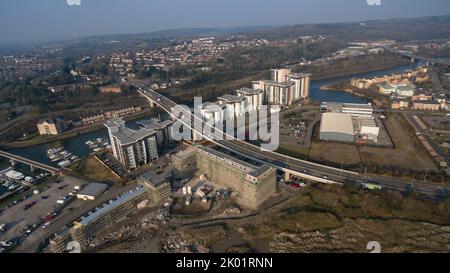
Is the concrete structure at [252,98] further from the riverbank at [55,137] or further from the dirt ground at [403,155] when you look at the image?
the riverbank at [55,137]

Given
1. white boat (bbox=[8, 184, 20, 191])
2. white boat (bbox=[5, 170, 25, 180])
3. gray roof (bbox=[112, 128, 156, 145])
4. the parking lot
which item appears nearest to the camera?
the parking lot

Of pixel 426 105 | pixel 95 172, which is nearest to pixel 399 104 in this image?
pixel 426 105

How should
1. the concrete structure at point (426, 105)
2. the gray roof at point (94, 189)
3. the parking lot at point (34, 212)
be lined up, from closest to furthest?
the parking lot at point (34, 212) → the gray roof at point (94, 189) → the concrete structure at point (426, 105)

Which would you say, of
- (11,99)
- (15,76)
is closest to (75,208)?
(11,99)

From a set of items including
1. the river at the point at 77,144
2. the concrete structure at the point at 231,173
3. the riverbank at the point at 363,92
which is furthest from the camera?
the riverbank at the point at 363,92

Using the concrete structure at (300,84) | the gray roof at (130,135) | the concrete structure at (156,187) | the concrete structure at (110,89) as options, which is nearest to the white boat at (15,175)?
the gray roof at (130,135)

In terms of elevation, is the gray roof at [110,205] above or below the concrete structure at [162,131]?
below

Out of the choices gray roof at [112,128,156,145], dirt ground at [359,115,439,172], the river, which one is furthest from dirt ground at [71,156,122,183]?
dirt ground at [359,115,439,172]

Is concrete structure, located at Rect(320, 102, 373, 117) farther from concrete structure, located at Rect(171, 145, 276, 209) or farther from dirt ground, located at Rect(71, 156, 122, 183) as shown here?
dirt ground, located at Rect(71, 156, 122, 183)
